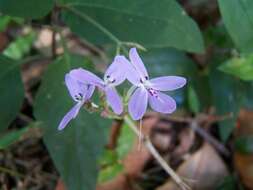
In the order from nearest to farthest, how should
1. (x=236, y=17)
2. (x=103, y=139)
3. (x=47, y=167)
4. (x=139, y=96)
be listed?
1. (x=139, y=96)
2. (x=236, y=17)
3. (x=103, y=139)
4. (x=47, y=167)

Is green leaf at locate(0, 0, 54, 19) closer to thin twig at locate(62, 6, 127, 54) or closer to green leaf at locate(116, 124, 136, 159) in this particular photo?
thin twig at locate(62, 6, 127, 54)

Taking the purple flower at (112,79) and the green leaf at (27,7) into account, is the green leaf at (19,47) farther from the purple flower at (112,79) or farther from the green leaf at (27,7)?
the purple flower at (112,79)

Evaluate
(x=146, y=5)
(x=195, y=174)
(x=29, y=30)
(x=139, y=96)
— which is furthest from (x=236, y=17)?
(x=29, y=30)

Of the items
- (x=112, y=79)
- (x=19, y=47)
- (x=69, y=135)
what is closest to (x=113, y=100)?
(x=112, y=79)

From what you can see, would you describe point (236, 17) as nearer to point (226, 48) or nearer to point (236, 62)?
point (236, 62)

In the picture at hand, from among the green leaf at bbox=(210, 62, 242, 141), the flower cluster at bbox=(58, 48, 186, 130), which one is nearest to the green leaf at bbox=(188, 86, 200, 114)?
the green leaf at bbox=(210, 62, 242, 141)

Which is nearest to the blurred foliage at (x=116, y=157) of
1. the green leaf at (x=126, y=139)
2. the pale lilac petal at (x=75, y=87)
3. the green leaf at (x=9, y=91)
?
the green leaf at (x=126, y=139)

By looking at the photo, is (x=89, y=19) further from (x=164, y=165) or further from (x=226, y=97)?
(x=226, y=97)
